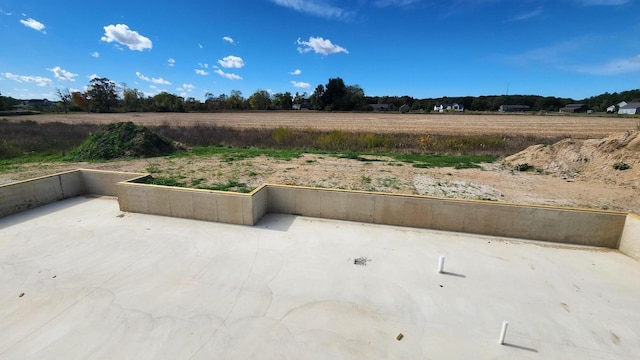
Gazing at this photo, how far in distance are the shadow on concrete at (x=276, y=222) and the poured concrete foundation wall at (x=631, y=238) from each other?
7.36 m

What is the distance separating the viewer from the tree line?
7862cm

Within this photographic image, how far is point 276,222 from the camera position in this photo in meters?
7.34

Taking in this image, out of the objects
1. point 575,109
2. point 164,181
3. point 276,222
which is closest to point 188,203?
point 276,222

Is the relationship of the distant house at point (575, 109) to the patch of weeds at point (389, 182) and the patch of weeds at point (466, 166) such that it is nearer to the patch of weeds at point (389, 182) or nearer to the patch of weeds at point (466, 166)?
the patch of weeds at point (466, 166)

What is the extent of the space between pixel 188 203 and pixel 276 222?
90.6 inches

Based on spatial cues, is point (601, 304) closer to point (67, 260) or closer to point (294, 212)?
point (294, 212)

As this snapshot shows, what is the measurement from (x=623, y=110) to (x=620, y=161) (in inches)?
3638

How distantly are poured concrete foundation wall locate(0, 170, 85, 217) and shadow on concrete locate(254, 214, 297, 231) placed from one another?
21.3 ft

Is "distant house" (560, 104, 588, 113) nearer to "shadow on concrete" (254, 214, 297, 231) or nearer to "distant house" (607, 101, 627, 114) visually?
"distant house" (607, 101, 627, 114)

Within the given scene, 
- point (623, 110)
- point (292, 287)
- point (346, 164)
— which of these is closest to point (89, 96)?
point (346, 164)

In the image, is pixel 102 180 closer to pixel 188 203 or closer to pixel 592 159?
pixel 188 203

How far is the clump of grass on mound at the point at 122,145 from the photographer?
45.1 ft

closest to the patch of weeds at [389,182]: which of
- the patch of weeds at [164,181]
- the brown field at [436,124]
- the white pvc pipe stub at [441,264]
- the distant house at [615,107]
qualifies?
the white pvc pipe stub at [441,264]

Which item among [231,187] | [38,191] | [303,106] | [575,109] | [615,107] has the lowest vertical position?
[231,187]
